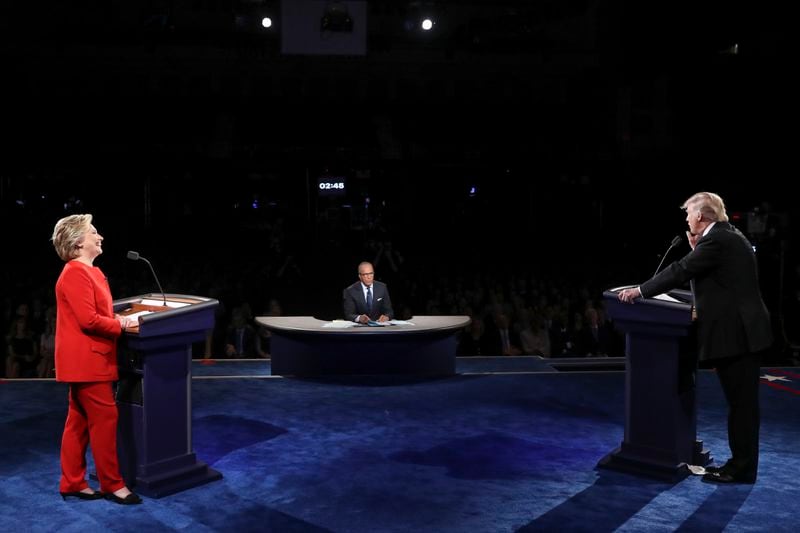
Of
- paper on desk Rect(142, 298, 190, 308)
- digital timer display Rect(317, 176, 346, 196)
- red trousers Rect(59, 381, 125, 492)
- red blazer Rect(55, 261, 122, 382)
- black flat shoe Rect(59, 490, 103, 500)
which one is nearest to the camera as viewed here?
red blazer Rect(55, 261, 122, 382)

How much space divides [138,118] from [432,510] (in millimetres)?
18372

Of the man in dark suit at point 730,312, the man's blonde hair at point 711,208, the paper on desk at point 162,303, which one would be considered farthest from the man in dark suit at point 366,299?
the man's blonde hair at point 711,208

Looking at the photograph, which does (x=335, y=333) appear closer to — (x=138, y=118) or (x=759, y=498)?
(x=759, y=498)

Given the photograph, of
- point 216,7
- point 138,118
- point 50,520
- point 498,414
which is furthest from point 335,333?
point 138,118

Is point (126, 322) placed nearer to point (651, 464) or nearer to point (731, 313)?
point (651, 464)

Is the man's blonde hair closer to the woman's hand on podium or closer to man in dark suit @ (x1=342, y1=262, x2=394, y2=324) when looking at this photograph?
the woman's hand on podium

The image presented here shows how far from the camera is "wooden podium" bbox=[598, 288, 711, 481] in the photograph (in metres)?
3.67

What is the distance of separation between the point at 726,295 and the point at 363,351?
315 cm

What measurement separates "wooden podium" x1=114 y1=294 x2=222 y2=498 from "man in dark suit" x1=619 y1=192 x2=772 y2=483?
6.97 feet

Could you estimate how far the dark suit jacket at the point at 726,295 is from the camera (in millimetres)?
3443

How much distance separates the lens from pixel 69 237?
323 cm

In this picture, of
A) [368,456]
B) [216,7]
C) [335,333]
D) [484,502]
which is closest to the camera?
[484,502]

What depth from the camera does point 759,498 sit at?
344 cm

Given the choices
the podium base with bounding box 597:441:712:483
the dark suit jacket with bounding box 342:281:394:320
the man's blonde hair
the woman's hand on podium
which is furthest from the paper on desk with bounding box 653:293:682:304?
the dark suit jacket with bounding box 342:281:394:320
